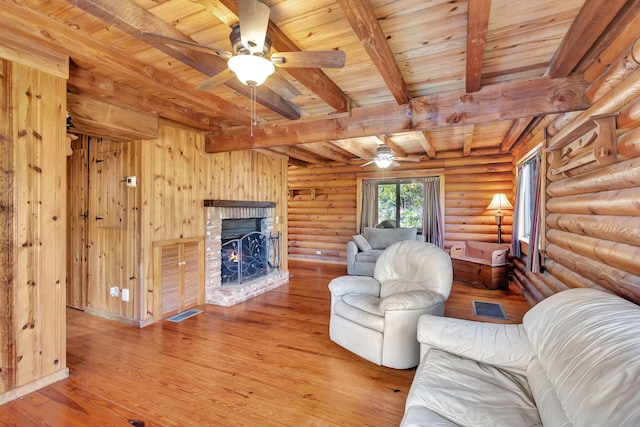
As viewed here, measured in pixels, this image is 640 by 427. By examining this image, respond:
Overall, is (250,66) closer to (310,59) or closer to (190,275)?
(310,59)

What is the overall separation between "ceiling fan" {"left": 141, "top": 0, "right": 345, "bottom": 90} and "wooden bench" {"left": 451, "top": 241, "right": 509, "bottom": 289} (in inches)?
183

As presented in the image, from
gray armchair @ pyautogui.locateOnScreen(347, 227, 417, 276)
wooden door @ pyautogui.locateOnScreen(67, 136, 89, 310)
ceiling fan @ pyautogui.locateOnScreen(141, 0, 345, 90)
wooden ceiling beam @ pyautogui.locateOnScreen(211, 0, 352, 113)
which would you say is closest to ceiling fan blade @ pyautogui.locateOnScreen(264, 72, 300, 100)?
wooden ceiling beam @ pyautogui.locateOnScreen(211, 0, 352, 113)

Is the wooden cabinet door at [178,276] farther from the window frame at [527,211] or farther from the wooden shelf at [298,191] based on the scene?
the window frame at [527,211]

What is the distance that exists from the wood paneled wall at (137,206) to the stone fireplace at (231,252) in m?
0.22

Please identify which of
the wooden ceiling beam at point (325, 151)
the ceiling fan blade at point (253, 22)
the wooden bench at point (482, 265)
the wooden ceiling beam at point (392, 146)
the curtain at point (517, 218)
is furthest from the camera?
the wooden ceiling beam at point (325, 151)

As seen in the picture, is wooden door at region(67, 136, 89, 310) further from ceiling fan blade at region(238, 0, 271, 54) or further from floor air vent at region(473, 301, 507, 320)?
floor air vent at region(473, 301, 507, 320)

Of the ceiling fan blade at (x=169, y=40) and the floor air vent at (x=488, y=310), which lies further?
the floor air vent at (x=488, y=310)

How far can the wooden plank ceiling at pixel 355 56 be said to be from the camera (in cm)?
175

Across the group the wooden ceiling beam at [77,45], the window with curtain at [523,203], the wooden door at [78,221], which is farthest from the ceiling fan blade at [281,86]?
the window with curtain at [523,203]

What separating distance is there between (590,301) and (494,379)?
67 cm

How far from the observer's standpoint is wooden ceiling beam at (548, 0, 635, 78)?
5.23ft

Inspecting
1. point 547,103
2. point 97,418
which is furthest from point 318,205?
point 97,418

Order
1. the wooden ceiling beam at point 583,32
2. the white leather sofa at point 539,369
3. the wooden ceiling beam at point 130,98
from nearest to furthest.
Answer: the white leather sofa at point 539,369
the wooden ceiling beam at point 583,32
the wooden ceiling beam at point 130,98

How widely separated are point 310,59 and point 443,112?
172cm
